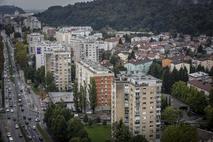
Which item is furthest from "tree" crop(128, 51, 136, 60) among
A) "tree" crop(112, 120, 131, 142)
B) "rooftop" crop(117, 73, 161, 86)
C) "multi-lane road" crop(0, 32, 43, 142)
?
"tree" crop(112, 120, 131, 142)

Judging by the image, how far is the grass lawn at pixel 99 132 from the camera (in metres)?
6.83

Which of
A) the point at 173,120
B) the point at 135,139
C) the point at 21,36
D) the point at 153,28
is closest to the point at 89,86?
the point at 173,120

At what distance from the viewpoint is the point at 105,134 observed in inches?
278

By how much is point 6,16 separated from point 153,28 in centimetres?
764

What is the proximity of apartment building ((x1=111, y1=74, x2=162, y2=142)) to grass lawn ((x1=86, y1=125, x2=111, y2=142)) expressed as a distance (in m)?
Result: 0.50

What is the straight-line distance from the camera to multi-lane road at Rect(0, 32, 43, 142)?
7.03 m

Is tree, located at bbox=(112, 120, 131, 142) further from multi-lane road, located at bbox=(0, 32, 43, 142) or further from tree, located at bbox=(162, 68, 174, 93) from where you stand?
tree, located at bbox=(162, 68, 174, 93)

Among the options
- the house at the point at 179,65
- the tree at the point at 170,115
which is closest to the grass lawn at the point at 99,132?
the tree at the point at 170,115

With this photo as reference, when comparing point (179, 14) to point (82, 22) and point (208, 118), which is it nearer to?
point (82, 22)

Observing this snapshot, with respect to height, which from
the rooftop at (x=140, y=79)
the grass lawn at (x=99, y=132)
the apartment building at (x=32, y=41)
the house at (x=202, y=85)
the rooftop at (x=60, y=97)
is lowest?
the grass lawn at (x=99, y=132)

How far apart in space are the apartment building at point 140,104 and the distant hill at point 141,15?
39.0 feet

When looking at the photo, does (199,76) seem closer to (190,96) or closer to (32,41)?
(190,96)

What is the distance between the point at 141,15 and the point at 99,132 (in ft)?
50.4

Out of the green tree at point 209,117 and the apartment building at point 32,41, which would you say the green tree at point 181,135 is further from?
the apartment building at point 32,41
